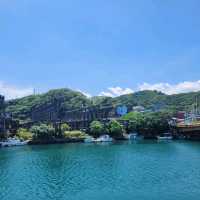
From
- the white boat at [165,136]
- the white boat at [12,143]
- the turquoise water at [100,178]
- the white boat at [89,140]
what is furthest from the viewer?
the white boat at [165,136]

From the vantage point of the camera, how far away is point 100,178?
48.5m

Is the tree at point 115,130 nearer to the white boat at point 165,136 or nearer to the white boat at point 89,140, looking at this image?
the white boat at point 89,140

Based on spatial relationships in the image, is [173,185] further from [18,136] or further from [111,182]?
[18,136]

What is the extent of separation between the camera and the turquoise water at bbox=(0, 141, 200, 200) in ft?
129

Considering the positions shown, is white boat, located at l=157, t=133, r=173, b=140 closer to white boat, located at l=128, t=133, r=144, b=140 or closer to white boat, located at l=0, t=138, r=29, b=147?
white boat, located at l=128, t=133, r=144, b=140

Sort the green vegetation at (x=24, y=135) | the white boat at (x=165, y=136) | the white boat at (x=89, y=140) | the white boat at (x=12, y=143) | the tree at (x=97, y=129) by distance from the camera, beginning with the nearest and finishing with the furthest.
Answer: the white boat at (x=12, y=143) → the green vegetation at (x=24, y=135) → the white boat at (x=89, y=140) → the white boat at (x=165, y=136) → the tree at (x=97, y=129)

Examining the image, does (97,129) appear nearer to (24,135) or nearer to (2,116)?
(24,135)

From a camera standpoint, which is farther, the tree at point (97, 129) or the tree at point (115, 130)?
the tree at point (97, 129)

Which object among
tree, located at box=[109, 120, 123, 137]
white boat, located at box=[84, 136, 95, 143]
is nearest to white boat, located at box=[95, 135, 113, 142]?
white boat, located at box=[84, 136, 95, 143]

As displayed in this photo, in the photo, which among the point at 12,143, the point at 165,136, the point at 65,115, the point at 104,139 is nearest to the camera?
the point at 12,143

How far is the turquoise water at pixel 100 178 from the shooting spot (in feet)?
129

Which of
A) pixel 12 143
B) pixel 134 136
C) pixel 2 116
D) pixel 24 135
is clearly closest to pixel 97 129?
pixel 134 136

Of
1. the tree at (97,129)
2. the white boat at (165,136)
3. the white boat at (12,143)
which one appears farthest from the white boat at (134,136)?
the white boat at (12,143)

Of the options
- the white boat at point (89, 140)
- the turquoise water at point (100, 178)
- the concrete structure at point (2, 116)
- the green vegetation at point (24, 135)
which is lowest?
the turquoise water at point (100, 178)
